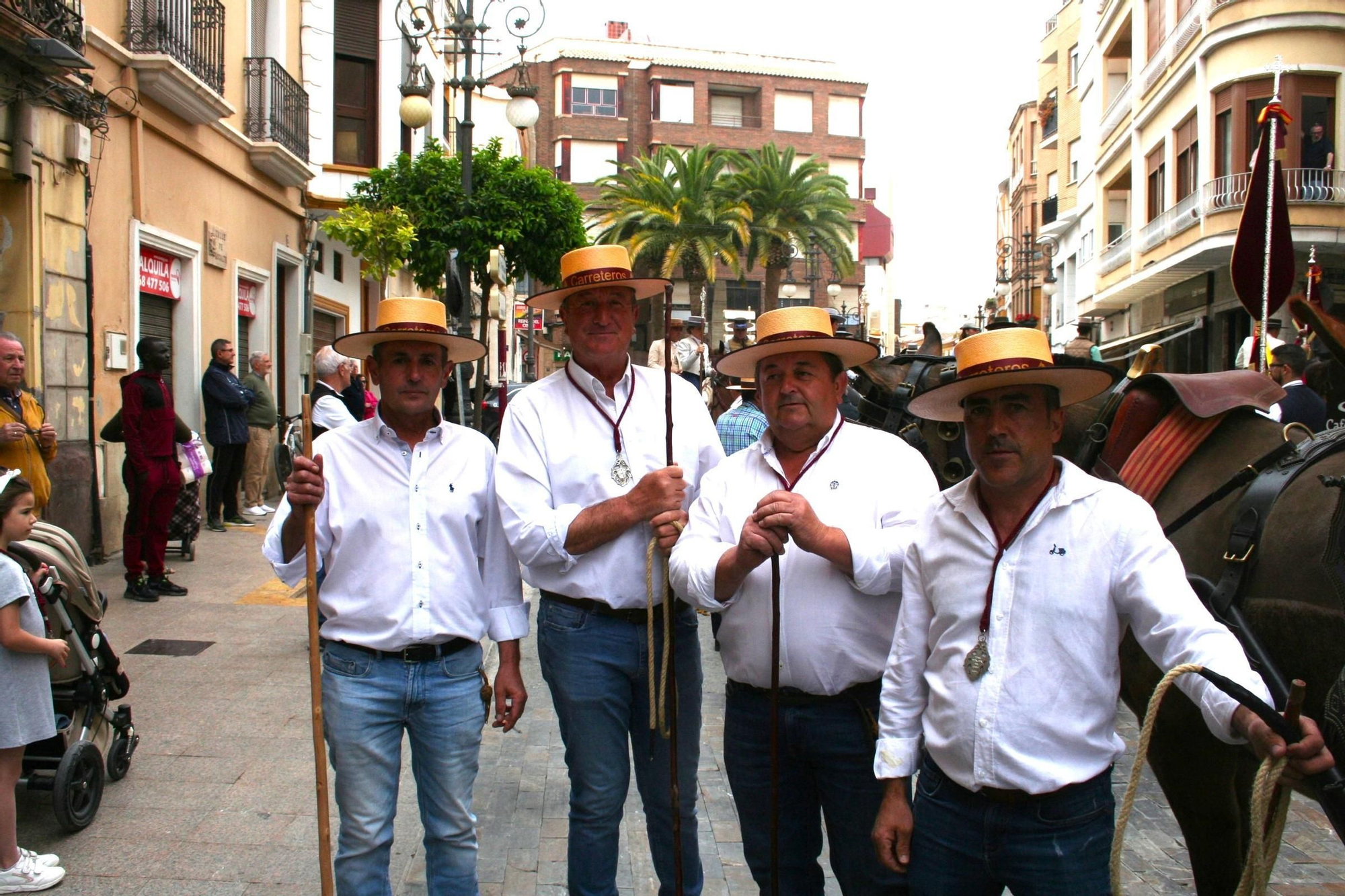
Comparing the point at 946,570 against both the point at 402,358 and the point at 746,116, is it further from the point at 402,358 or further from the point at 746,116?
the point at 746,116

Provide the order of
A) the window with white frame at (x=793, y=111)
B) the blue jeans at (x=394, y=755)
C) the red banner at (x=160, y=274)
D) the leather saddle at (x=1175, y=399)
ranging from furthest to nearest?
1. the window with white frame at (x=793, y=111)
2. the red banner at (x=160, y=274)
3. the leather saddle at (x=1175, y=399)
4. the blue jeans at (x=394, y=755)

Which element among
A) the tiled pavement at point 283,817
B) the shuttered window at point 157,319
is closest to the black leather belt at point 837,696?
the tiled pavement at point 283,817

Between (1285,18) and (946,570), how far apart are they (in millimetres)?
23070

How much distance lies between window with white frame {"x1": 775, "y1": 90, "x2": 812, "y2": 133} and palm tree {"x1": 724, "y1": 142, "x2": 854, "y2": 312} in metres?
18.8

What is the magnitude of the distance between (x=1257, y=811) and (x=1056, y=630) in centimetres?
53

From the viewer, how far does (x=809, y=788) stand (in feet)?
10.1

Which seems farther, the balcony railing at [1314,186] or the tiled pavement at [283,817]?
the balcony railing at [1314,186]

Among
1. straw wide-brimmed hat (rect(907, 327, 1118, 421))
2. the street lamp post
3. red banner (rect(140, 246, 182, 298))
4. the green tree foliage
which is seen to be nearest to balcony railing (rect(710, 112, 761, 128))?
Answer: the street lamp post

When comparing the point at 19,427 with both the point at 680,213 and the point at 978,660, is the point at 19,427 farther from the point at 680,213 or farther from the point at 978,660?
the point at 680,213

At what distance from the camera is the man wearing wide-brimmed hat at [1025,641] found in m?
2.37

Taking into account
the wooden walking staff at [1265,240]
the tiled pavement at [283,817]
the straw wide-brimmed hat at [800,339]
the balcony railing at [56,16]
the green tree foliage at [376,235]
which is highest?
the balcony railing at [56,16]

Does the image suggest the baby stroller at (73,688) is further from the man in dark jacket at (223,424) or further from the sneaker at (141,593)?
the man in dark jacket at (223,424)

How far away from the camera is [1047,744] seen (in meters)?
2.38

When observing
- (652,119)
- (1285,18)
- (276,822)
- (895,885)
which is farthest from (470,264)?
(652,119)
